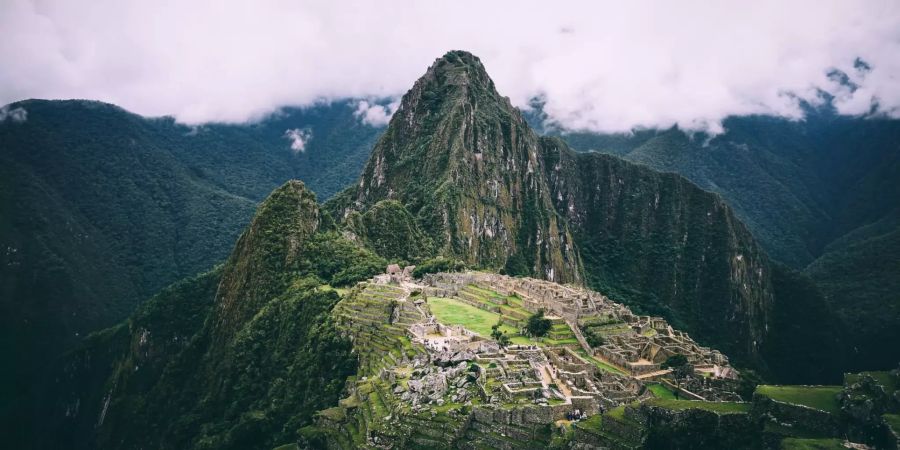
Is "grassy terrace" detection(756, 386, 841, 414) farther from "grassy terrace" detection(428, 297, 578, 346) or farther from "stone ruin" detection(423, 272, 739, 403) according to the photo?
"grassy terrace" detection(428, 297, 578, 346)

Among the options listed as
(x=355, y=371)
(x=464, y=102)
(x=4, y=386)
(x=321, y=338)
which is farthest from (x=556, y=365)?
(x=464, y=102)

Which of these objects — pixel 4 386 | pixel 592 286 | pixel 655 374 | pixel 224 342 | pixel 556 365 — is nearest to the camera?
pixel 556 365

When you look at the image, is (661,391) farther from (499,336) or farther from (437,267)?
(437,267)

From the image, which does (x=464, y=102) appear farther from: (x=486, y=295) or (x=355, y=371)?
(x=355, y=371)

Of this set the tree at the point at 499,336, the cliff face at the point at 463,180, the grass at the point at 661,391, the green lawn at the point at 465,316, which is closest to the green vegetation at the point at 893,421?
the grass at the point at 661,391

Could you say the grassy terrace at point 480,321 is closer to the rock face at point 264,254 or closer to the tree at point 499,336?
the tree at point 499,336

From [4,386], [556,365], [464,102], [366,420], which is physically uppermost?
[464,102]

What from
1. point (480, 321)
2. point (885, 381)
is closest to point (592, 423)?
point (885, 381)

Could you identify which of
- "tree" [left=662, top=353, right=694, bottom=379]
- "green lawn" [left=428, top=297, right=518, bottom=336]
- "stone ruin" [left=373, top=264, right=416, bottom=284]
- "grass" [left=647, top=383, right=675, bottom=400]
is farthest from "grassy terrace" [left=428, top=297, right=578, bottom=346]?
"grass" [left=647, top=383, right=675, bottom=400]
